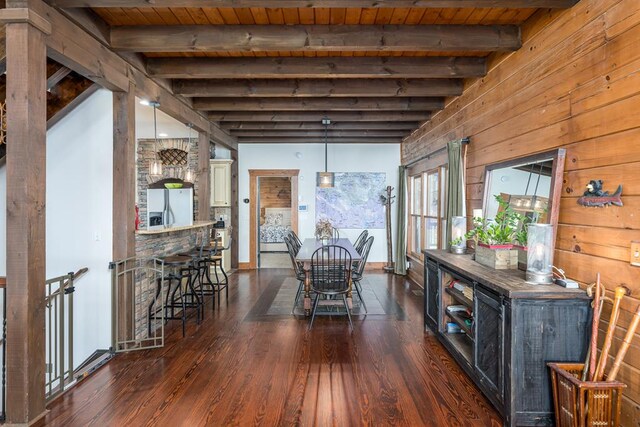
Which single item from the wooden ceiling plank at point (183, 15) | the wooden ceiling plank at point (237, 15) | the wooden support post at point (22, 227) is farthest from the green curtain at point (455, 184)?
the wooden support post at point (22, 227)

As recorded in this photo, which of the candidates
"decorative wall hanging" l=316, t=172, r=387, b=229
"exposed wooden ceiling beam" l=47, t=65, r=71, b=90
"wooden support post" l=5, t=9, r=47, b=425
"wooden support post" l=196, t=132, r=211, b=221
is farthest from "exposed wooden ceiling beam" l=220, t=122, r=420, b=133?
"wooden support post" l=5, t=9, r=47, b=425

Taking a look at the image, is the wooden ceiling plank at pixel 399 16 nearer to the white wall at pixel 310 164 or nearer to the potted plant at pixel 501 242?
the potted plant at pixel 501 242

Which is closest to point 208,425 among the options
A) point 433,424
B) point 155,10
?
point 433,424

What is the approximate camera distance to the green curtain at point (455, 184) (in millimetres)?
3867

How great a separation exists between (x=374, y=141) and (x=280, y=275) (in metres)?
3.37

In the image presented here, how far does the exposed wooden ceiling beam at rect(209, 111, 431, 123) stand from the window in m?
0.95

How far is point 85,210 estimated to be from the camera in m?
3.27

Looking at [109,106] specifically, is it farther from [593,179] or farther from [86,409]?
[593,179]

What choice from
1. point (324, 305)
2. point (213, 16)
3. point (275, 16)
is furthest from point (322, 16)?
point (324, 305)

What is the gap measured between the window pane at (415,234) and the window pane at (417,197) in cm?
13

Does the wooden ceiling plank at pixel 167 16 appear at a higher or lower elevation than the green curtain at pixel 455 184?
higher

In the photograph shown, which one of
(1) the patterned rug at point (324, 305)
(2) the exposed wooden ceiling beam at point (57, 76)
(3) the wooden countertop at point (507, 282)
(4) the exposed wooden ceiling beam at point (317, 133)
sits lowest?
(1) the patterned rug at point (324, 305)

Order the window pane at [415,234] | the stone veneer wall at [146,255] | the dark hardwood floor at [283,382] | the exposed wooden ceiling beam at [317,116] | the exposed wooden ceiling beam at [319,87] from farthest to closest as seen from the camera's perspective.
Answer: the window pane at [415,234] → the exposed wooden ceiling beam at [317,116] → the exposed wooden ceiling beam at [319,87] → the stone veneer wall at [146,255] → the dark hardwood floor at [283,382]

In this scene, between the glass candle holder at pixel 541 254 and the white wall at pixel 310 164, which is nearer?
the glass candle holder at pixel 541 254
